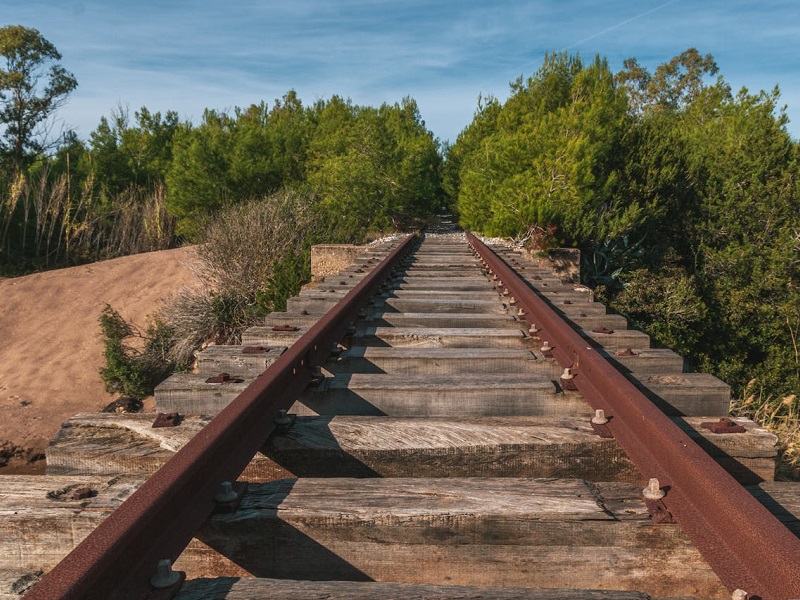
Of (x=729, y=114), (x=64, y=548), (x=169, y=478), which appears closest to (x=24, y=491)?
(x=64, y=548)

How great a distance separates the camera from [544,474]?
1.96 m

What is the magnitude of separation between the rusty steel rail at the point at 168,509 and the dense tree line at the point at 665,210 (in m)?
9.61

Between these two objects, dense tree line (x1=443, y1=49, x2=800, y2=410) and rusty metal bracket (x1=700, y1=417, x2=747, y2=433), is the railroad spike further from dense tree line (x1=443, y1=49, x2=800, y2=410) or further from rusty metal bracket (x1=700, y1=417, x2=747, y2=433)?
dense tree line (x1=443, y1=49, x2=800, y2=410)

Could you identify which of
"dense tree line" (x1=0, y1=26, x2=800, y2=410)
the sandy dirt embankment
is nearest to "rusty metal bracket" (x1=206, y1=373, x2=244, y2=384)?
"dense tree line" (x1=0, y1=26, x2=800, y2=410)

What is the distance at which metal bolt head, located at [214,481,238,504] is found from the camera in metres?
1.52

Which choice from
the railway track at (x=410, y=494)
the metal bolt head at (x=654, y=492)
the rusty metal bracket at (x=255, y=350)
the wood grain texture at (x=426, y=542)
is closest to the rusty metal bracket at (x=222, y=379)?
the railway track at (x=410, y=494)

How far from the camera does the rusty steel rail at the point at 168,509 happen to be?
1.04m

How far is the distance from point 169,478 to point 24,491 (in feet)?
1.73

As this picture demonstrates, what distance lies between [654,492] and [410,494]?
64cm

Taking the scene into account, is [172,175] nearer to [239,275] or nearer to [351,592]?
[239,275]

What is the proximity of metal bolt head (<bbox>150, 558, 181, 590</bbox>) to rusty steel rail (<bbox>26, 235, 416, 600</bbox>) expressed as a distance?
1 centimetres

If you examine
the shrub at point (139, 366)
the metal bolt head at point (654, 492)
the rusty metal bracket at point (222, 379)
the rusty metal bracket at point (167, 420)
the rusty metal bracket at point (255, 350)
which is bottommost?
the shrub at point (139, 366)

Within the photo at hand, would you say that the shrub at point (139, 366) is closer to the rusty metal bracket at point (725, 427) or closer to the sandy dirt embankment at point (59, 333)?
the sandy dirt embankment at point (59, 333)

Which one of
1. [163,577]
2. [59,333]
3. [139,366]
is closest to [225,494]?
[163,577]
